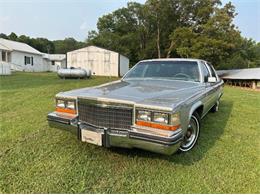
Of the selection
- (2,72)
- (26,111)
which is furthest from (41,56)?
(26,111)

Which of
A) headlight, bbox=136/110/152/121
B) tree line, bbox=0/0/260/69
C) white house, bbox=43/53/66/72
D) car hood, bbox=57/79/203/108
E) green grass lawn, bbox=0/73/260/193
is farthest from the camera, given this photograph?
white house, bbox=43/53/66/72

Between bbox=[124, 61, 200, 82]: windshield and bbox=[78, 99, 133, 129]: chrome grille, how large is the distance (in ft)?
6.41

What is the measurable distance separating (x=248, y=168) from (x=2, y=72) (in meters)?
22.3

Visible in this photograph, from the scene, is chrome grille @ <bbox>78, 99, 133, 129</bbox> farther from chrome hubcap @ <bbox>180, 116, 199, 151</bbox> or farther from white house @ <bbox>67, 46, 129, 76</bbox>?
white house @ <bbox>67, 46, 129, 76</bbox>

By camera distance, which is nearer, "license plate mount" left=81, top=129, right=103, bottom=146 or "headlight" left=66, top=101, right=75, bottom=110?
"license plate mount" left=81, top=129, right=103, bottom=146

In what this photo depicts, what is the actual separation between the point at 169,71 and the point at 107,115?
2212 mm

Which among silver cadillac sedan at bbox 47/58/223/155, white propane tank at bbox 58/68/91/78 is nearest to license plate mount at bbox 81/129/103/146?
silver cadillac sedan at bbox 47/58/223/155

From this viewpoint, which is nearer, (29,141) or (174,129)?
(174,129)

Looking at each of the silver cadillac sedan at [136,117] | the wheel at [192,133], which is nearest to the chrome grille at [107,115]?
the silver cadillac sedan at [136,117]

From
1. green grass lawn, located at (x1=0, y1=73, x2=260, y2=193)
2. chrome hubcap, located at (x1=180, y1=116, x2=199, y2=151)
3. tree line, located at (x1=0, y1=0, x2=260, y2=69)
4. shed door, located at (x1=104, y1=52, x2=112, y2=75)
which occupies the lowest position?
green grass lawn, located at (x1=0, y1=73, x2=260, y2=193)

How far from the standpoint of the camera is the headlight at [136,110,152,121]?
285 centimetres

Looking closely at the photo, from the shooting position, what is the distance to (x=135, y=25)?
153ft

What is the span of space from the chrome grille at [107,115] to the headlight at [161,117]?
0.33 meters

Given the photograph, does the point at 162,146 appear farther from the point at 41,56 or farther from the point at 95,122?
the point at 41,56
